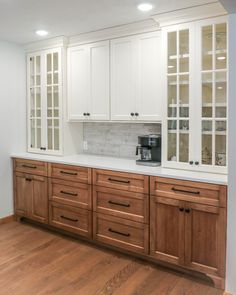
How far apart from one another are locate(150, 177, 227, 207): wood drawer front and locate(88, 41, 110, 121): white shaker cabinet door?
114cm

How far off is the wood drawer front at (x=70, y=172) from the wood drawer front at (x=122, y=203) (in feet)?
0.61

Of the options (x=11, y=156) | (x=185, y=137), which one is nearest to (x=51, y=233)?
(x=11, y=156)

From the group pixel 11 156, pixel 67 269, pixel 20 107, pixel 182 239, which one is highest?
pixel 20 107

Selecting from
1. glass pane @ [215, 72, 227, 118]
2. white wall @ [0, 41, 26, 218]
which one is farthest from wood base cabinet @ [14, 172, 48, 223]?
glass pane @ [215, 72, 227, 118]

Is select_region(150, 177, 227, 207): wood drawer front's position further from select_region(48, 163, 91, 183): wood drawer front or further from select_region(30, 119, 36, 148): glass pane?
select_region(30, 119, 36, 148): glass pane

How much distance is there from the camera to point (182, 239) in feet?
9.00

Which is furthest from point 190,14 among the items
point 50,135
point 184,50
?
point 50,135

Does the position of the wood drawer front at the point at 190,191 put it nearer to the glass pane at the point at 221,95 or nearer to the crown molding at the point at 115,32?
the glass pane at the point at 221,95

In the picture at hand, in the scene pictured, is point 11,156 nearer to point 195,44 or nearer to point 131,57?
point 131,57

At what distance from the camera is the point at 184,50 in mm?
2900

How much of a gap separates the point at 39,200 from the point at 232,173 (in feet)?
8.16

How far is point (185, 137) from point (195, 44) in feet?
2.84

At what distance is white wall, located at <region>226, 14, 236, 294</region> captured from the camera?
227 centimetres

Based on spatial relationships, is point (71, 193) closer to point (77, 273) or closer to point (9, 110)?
point (77, 273)
